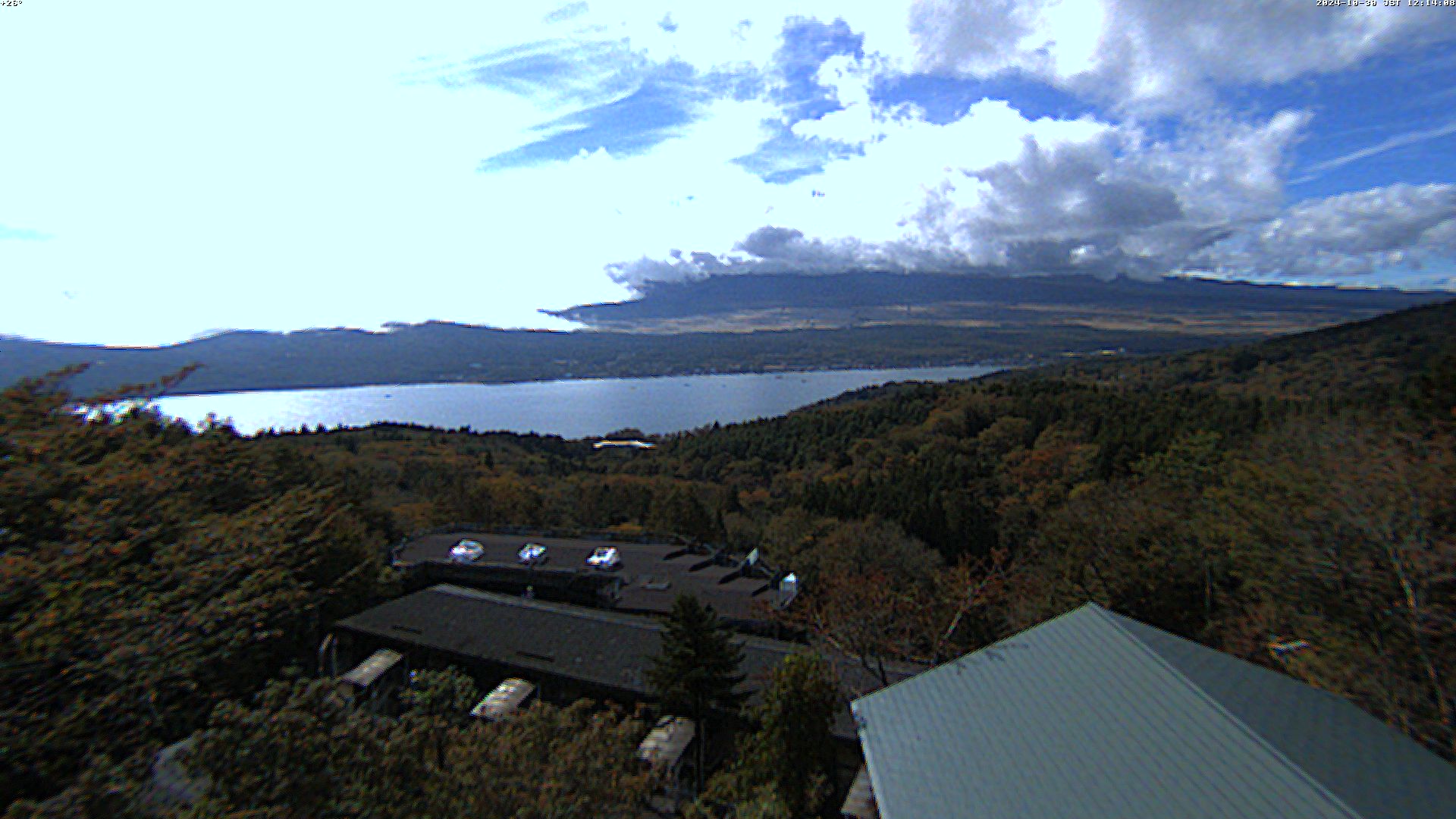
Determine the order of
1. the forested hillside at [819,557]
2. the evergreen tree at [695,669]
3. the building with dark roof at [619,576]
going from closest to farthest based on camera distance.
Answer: the forested hillside at [819,557]
the evergreen tree at [695,669]
the building with dark roof at [619,576]

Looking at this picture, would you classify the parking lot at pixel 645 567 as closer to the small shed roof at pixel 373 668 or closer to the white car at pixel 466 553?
the white car at pixel 466 553

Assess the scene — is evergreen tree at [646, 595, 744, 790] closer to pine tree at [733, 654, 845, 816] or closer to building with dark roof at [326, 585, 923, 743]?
building with dark roof at [326, 585, 923, 743]

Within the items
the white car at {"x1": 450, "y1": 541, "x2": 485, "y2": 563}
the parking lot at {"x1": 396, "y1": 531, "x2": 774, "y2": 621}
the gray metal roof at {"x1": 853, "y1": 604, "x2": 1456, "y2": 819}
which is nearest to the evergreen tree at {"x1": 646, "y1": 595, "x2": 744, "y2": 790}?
the gray metal roof at {"x1": 853, "y1": 604, "x2": 1456, "y2": 819}

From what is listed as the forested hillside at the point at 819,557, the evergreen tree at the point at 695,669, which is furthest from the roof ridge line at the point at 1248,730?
the evergreen tree at the point at 695,669

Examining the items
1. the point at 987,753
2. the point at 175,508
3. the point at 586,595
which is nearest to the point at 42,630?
the point at 175,508

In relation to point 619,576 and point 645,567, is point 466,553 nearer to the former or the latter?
point 619,576

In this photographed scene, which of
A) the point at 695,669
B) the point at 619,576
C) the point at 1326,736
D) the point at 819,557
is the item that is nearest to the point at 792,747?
the point at 695,669

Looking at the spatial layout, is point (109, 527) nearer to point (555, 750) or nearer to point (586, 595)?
point (555, 750)
